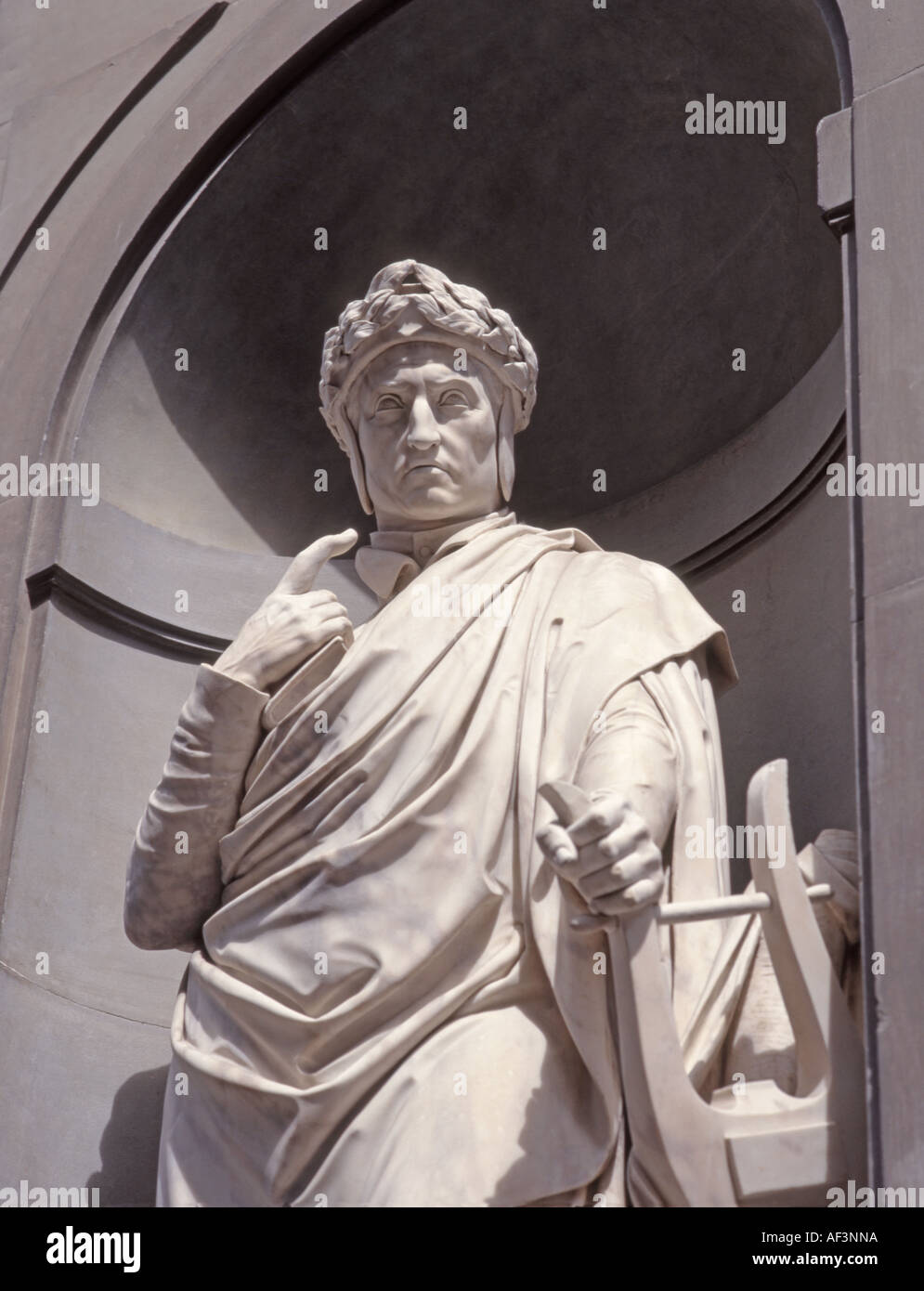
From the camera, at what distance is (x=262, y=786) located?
154 inches

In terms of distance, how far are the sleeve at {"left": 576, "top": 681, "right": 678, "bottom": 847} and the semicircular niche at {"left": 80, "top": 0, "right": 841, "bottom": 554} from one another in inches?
66.1

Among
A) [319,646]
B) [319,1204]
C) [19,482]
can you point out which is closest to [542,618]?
[319,646]

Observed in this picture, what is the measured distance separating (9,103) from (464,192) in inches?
48.3

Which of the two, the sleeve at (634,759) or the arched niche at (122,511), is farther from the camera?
the arched niche at (122,511)

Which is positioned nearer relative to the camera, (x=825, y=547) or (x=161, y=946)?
(x=161, y=946)

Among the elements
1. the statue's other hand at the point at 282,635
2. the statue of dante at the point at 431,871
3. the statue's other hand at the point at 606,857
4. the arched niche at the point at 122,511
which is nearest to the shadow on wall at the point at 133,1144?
the arched niche at the point at 122,511

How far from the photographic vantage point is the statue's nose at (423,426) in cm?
433

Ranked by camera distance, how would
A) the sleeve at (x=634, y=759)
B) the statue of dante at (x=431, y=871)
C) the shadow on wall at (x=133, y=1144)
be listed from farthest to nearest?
the shadow on wall at (x=133, y=1144) < the sleeve at (x=634, y=759) < the statue of dante at (x=431, y=871)

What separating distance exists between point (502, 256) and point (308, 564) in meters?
1.74

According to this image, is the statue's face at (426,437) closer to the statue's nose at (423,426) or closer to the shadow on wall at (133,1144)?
the statue's nose at (423,426)

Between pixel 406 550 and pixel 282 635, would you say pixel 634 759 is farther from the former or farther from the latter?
pixel 406 550

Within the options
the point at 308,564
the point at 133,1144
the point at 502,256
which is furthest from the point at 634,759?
the point at 502,256

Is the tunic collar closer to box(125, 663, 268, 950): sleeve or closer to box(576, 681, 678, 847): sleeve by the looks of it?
box(125, 663, 268, 950): sleeve

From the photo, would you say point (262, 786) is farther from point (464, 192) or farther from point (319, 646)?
point (464, 192)
